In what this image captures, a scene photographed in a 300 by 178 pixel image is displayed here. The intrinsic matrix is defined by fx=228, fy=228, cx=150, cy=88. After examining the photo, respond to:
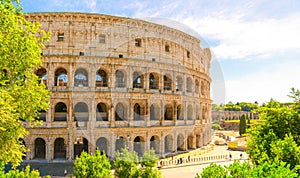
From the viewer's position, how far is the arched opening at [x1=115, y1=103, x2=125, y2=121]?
31.0m

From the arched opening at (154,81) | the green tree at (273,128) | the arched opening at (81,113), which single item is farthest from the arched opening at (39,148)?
the green tree at (273,128)

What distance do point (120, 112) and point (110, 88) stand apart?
4.33 m

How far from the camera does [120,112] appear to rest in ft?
104

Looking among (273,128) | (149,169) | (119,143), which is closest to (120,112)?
(119,143)

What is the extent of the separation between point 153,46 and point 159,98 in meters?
7.56

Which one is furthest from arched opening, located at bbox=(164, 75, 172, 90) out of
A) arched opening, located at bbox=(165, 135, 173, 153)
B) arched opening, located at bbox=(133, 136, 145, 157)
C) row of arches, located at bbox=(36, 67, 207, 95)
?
arched opening, located at bbox=(133, 136, 145, 157)

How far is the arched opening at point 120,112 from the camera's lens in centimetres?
3103

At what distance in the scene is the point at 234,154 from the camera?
123ft

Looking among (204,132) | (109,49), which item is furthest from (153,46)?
(204,132)

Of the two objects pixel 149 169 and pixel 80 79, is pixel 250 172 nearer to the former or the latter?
pixel 149 169

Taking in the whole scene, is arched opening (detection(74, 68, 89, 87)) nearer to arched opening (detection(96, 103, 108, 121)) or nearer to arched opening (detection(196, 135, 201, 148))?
arched opening (detection(96, 103, 108, 121))

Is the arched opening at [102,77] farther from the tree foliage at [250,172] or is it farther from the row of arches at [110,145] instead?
the tree foliage at [250,172]

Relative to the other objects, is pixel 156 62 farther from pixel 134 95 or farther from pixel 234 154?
pixel 234 154

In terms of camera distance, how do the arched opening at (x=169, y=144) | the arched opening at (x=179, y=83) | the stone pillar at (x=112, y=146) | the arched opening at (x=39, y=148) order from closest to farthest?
the stone pillar at (x=112, y=146)
the arched opening at (x=39, y=148)
the arched opening at (x=169, y=144)
the arched opening at (x=179, y=83)
